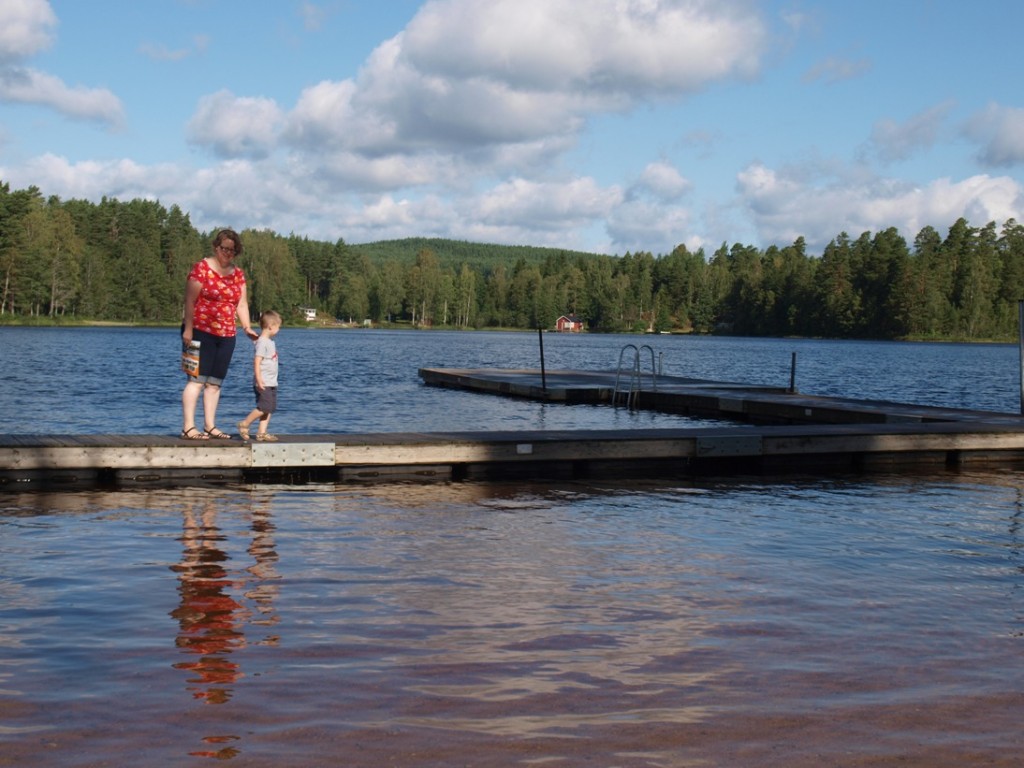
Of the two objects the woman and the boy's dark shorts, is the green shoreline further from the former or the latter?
the woman

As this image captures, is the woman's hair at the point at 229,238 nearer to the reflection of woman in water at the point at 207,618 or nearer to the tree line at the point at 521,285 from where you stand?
the reflection of woman in water at the point at 207,618

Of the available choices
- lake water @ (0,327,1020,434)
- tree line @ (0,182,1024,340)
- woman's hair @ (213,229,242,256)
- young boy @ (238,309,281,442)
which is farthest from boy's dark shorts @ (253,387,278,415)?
tree line @ (0,182,1024,340)

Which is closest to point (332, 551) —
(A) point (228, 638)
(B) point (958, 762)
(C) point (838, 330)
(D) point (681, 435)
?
(A) point (228, 638)

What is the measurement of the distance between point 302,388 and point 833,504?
24591 mm

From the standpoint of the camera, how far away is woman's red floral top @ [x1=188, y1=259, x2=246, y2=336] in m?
10.5

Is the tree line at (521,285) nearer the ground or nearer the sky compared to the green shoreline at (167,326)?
nearer the sky

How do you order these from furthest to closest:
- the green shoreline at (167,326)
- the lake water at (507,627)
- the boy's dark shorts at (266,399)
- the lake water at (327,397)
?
the green shoreline at (167,326)
the lake water at (327,397)
the boy's dark shorts at (266,399)
the lake water at (507,627)

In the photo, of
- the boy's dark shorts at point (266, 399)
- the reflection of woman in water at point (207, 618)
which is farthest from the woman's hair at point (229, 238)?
the reflection of woman in water at point (207, 618)

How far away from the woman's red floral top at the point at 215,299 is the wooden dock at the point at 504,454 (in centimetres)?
143

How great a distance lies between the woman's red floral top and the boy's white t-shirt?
0.50 meters

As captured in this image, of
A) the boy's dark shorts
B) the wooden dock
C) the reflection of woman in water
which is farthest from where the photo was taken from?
the boy's dark shorts

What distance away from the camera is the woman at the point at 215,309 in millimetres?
10461

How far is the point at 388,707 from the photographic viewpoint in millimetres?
4738

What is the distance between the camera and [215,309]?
34.7 ft
